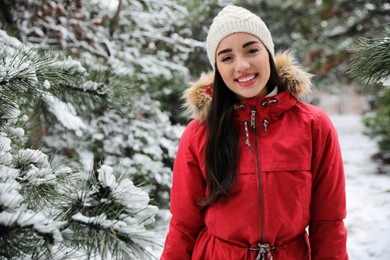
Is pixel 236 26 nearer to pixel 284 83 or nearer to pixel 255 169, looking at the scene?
pixel 284 83

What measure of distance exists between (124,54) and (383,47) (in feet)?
9.48

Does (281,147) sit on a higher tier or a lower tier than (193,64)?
lower

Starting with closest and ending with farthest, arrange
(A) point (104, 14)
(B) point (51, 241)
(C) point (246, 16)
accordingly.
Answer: (B) point (51, 241)
(C) point (246, 16)
(A) point (104, 14)

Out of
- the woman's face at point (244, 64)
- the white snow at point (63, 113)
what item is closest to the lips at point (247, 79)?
the woman's face at point (244, 64)

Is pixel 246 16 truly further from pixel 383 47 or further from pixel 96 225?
pixel 96 225

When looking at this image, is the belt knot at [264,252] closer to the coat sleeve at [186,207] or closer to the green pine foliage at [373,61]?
the coat sleeve at [186,207]

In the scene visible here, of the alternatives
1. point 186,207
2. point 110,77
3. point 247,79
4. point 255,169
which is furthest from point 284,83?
point 110,77

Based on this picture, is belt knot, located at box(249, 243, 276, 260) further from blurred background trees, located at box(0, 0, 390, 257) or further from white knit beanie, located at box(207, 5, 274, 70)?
white knit beanie, located at box(207, 5, 274, 70)

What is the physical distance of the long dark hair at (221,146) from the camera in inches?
57.0

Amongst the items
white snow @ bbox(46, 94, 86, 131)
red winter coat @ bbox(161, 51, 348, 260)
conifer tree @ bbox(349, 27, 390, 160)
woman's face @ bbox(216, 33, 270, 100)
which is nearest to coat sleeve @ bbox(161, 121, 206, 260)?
red winter coat @ bbox(161, 51, 348, 260)

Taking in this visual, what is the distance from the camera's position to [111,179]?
91 cm

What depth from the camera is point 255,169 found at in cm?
142

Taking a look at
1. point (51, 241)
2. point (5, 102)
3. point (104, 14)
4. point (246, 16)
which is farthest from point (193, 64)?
point (51, 241)

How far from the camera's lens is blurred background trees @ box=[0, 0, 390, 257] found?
122 cm
